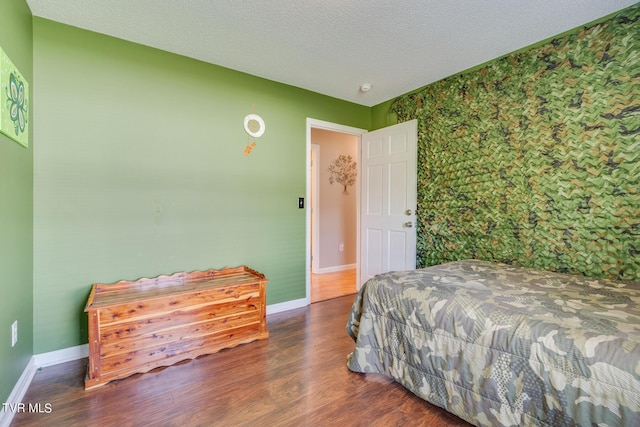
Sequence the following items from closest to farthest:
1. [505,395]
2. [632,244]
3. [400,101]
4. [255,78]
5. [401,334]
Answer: [505,395] < [401,334] < [632,244] < [255,78] < [400,101]

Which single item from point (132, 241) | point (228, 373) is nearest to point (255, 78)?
point (132, 241)

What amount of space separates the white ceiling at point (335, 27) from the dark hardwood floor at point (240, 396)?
93.4 inches

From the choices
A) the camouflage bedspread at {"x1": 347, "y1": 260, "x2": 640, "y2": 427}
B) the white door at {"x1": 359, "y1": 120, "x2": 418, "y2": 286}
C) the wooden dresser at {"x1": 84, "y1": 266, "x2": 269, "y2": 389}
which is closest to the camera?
the camouflage bedspread at {"x1": 347, "y1": 260, "x2": 640, "y2": 427}

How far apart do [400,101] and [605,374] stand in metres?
2.99

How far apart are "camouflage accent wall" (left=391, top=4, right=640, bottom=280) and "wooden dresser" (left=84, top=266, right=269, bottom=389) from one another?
193 centimetres

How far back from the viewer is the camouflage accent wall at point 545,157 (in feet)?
6.30

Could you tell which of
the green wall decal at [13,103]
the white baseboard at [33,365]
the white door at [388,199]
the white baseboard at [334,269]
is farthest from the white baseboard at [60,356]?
the white baseboard at [334,269]

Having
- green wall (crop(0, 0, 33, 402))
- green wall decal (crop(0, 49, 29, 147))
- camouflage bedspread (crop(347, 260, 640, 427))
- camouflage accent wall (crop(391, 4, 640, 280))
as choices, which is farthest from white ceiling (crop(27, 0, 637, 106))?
camouflage bedspread (crop(347, 260, 640, 427))

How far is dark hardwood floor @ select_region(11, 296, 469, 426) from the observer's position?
1.52 m

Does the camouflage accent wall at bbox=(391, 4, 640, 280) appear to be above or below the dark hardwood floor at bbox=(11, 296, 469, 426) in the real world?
above

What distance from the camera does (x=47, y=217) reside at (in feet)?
6.68

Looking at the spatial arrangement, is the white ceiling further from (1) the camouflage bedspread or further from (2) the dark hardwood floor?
(2) the dark hardwood floor

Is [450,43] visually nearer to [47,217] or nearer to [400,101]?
[400,101]

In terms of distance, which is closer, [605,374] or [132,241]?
[605,374]
